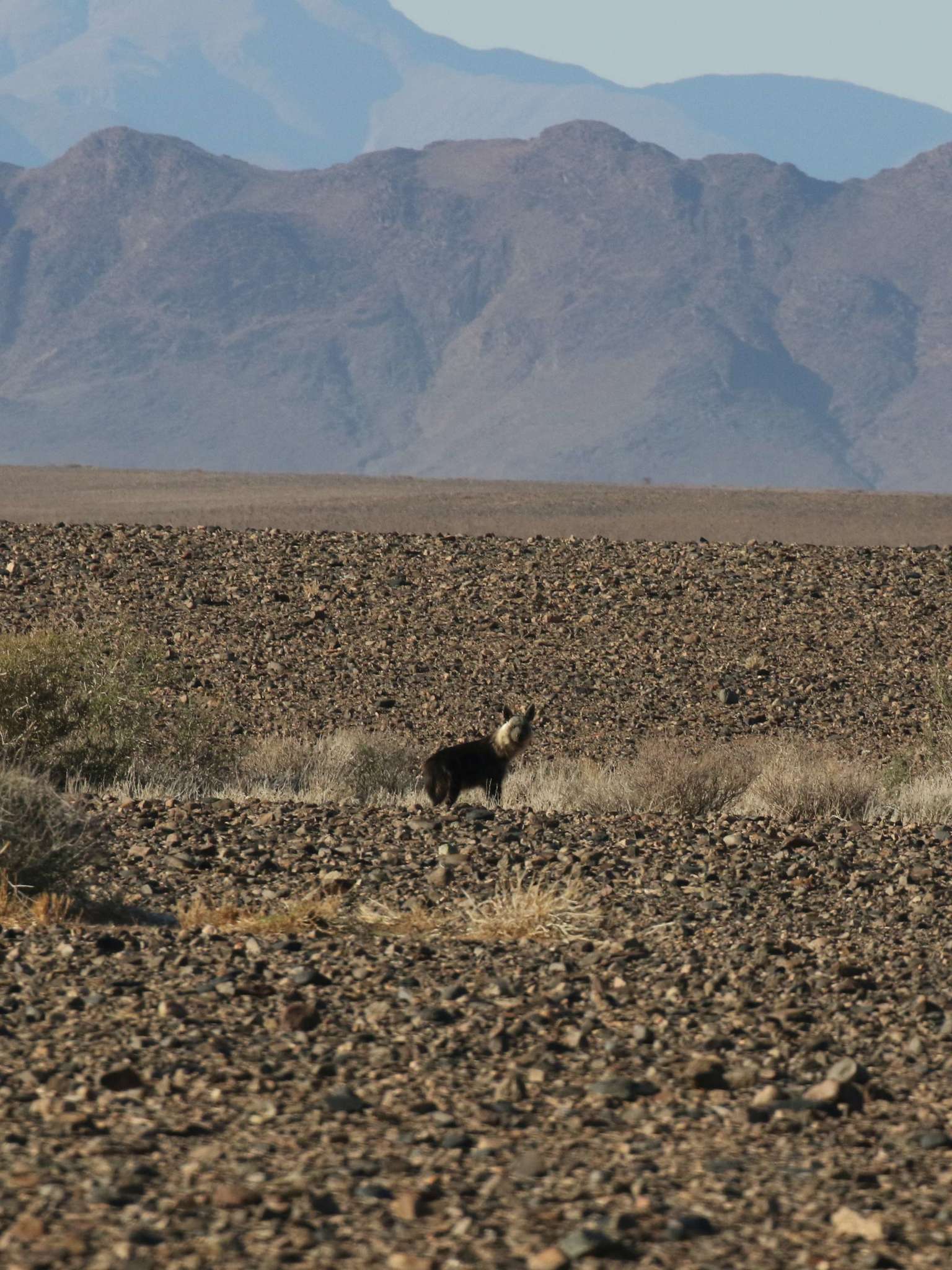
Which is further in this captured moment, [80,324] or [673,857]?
[80,324]

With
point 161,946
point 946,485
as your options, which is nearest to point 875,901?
point 161,946

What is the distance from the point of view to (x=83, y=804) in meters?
10.5

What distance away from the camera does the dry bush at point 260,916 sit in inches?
347

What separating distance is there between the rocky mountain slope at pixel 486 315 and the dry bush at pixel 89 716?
118 meters

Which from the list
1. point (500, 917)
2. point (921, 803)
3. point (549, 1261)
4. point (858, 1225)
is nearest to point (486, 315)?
point (921, 803)

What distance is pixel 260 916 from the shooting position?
920cm

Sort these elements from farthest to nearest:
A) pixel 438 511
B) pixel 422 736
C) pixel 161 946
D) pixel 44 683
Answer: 1. pixel 438 511
2. pixel 422 736
3. pixel 44 683
4. pixel 161 946

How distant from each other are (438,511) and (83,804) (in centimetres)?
3932

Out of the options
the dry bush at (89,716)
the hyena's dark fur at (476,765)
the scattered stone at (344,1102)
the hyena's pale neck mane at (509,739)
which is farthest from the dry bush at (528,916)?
the dry bush at (89,716)

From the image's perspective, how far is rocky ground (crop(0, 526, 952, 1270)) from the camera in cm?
505

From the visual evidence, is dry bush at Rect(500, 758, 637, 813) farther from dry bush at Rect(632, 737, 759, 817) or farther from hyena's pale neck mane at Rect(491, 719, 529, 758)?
hyena's pale neck mane at Rect(491, 719, 529, 758)

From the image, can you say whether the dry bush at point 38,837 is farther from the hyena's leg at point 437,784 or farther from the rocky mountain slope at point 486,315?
the rocky mountain slope at point 486,315

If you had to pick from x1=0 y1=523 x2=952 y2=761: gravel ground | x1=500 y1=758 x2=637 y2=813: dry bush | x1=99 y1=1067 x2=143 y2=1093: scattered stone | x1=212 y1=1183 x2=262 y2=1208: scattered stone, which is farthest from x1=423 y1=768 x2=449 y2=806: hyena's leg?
x1=212 y1=1183 x2=262 y2=1208: scattered stone

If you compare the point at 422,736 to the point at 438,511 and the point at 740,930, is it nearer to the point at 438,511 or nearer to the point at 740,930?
the point at 740,930
